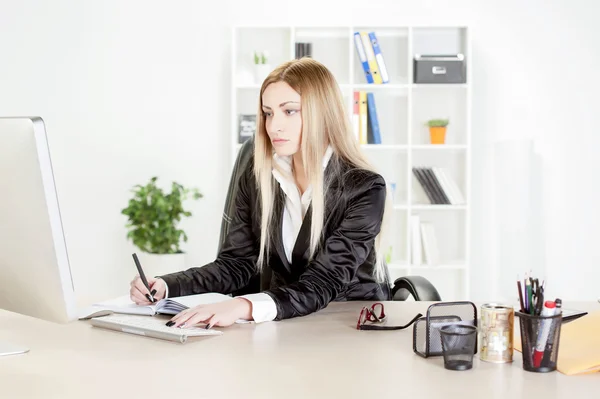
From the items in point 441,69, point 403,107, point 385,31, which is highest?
point 385,31

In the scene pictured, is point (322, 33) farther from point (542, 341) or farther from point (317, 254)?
point (542, 341)

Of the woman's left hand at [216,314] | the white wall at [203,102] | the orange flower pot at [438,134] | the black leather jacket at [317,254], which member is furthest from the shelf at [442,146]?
the woman's left hand at [216,314]

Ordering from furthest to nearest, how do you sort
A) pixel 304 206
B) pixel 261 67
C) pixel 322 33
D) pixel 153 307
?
pixel 322 33
pixel 261 67
pixel 304 206
pixel 153 307

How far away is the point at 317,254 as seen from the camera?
7.22ft

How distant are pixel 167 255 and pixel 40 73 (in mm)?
1546

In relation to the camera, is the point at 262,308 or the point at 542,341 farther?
the point at 262,308

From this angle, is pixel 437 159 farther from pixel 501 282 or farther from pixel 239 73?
pixel 239 73

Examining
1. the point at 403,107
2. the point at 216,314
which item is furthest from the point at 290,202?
the point at 403,107

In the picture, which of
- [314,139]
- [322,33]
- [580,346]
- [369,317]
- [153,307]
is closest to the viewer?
[580,346]

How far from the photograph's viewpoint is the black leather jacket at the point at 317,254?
6.63 feet

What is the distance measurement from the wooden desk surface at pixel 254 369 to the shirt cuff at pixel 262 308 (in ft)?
0.18

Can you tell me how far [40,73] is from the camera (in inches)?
198

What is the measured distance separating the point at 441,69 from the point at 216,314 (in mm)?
3284

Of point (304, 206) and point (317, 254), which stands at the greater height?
point (304, 206)
